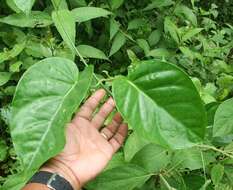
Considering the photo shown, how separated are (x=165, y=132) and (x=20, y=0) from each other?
405 millimetres

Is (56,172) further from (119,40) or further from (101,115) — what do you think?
(119,40)

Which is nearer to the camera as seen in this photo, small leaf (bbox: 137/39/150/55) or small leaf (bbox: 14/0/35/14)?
small leaf (bbox: 14/0/35/14)

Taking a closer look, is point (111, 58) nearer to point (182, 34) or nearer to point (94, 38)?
point (94, 38)

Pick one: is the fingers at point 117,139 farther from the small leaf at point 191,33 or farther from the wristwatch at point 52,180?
the small leaf at point 191,33

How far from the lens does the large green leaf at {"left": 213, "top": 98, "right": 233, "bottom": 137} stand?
995 mm

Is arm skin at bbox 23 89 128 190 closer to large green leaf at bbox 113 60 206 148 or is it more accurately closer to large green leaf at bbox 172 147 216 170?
large green leaf at bbox 172 147 216 170

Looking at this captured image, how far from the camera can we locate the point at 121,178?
3.40 ft

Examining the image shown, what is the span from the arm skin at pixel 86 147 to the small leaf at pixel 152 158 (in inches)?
2.3

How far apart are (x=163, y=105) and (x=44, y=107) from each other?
20 cm

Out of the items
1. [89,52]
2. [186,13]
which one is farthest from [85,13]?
[186,13]

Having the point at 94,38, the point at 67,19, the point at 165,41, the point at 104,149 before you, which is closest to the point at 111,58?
the point at 94,38

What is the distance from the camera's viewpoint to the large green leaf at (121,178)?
40.5 inches

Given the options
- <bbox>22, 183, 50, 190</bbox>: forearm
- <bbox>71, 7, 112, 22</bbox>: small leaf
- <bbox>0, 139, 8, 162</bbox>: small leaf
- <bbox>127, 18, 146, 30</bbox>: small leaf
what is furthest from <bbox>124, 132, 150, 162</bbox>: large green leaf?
<bbox>127, 18, 146, 30</bbox>: small leaf

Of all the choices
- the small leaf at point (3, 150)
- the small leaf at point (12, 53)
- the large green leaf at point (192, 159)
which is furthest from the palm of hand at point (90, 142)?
the small leaf at point (3, 150)
